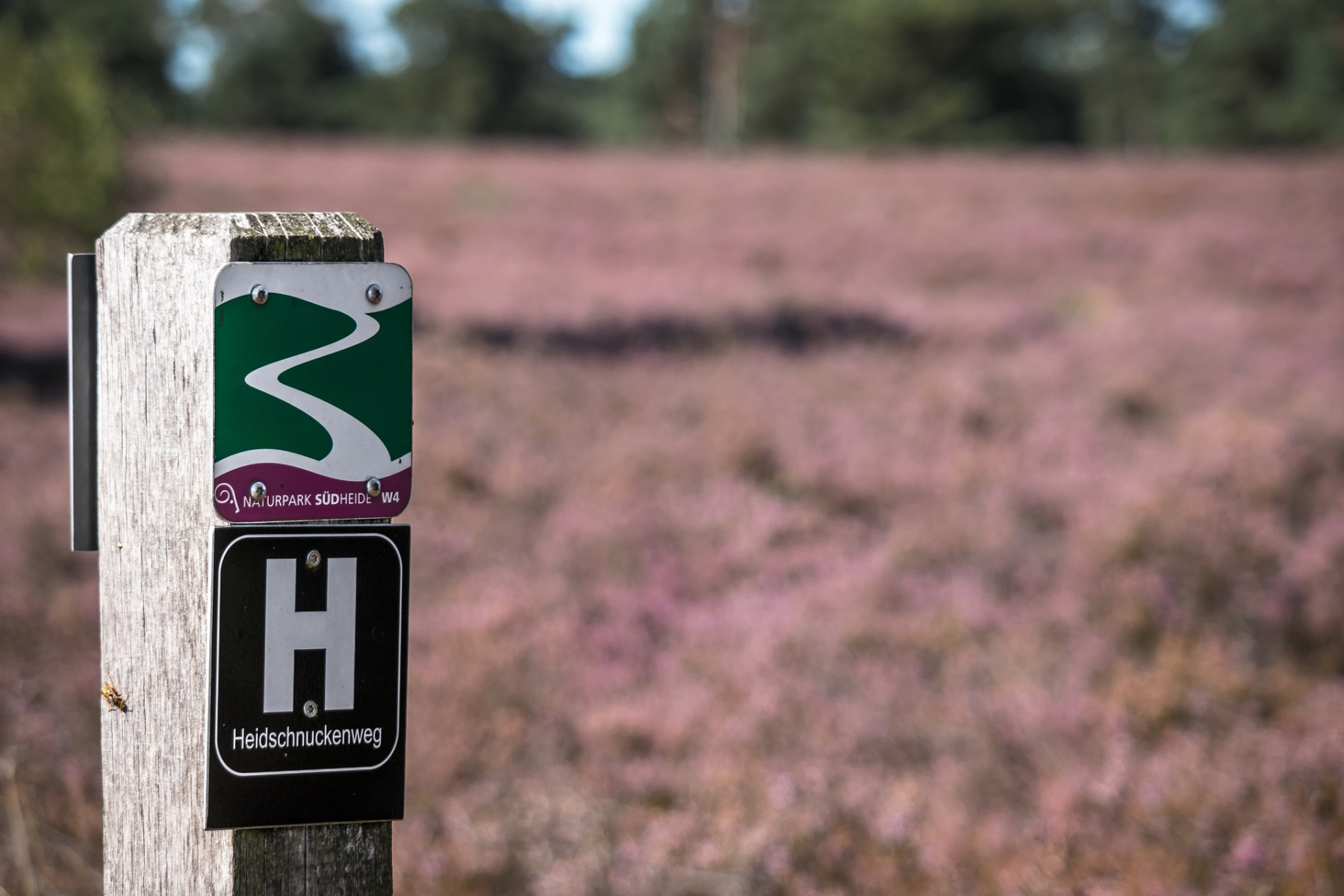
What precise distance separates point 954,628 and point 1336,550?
220 cm

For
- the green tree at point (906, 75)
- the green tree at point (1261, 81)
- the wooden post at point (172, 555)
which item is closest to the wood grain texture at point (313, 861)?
the wooden post at point (172, 555)

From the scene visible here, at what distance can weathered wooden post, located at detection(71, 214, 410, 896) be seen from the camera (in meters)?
1.28

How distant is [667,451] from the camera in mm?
7668

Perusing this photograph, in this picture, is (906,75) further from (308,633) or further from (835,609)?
(308,633)

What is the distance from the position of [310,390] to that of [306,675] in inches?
14.0

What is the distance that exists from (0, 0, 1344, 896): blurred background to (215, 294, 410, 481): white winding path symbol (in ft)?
1.25

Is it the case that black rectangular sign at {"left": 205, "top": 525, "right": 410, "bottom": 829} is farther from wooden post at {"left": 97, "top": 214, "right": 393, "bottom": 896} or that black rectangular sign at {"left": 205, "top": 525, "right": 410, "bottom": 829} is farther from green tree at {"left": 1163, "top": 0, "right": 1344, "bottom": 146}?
green tree at {"left": 1163, "top": 0, "right": 1344, "bottom": 146}

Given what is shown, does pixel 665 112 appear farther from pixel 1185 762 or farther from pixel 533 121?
pixel 1185 762

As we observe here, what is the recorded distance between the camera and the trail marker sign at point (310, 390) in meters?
1.27


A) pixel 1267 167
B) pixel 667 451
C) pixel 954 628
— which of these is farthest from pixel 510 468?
pixel 1267 167

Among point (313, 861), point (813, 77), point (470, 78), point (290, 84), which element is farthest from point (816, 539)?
point (813, 77)

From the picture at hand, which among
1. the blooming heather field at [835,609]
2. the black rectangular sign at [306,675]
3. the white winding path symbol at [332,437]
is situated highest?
the white winding path symbol at [332,437]

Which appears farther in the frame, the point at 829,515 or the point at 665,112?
the point at 665,112

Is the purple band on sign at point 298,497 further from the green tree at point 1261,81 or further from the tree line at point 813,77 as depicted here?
the green tree at point 1261,81
